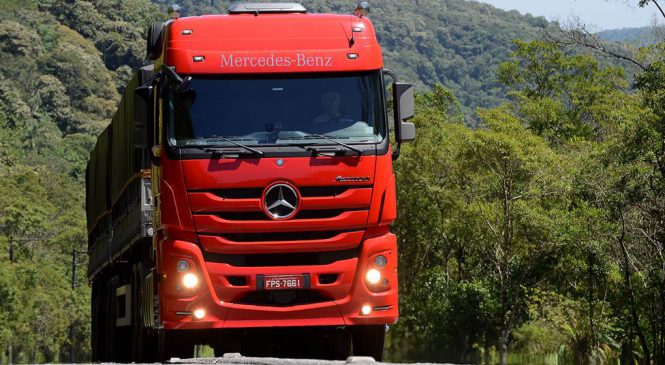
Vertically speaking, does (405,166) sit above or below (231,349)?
above

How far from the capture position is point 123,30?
17512 cm

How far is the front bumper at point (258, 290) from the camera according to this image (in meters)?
13.6

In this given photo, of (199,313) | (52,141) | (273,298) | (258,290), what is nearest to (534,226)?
(273,298)

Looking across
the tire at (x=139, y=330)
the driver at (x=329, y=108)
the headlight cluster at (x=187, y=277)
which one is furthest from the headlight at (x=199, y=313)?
the tire at (x=139, y=330)

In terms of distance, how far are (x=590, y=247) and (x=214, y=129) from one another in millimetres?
27845

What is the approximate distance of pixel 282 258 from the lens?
13773 millimetres

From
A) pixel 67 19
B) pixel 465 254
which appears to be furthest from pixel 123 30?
pixel 465 254

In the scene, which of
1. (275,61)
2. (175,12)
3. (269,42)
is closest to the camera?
(275,61)

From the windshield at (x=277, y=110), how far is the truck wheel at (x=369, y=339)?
84.0 inches

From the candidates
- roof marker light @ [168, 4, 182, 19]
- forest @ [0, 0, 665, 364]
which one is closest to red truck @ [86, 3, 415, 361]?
roof marker light @ [168, 4, 182, 19]

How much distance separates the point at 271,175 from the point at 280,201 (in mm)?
278

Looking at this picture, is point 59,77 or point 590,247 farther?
point 59,77

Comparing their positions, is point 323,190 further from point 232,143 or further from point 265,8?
point 265,8

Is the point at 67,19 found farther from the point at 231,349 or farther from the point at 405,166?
the point at 231,349
